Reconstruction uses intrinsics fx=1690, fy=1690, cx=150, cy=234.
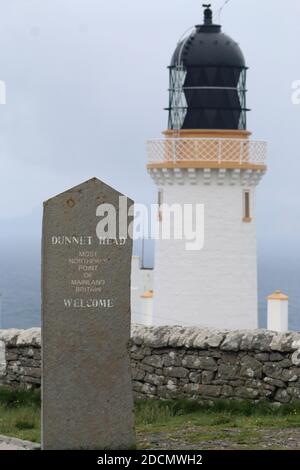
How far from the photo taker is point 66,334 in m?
14.3

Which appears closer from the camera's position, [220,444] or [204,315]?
[220,444]

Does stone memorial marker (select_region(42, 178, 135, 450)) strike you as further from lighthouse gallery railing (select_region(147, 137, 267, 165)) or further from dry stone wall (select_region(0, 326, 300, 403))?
lighthouse gallery railing (select_region(147, 137, 267, 165))

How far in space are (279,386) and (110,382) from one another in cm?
275

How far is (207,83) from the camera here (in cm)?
3397

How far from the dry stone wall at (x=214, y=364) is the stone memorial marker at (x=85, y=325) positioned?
258cm

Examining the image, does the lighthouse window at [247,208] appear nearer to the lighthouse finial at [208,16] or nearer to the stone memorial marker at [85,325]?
the lighthouse finial at [208,16]

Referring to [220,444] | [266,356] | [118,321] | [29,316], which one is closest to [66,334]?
[118,321]

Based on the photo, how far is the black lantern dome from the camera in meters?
33.9

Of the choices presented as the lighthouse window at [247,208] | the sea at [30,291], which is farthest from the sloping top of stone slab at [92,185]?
the sea at [30,291]

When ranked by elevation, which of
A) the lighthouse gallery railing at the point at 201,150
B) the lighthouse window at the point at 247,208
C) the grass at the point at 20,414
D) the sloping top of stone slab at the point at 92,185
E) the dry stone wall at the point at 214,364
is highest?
the lighthouse gallery railing at the point at 201,150

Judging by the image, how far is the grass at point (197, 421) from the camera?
14.9 m

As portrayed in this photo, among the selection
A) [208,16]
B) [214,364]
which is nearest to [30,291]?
[208,16]

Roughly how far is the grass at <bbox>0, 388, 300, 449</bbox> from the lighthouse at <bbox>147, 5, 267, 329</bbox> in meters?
16.2

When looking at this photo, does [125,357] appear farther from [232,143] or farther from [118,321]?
[232,143]
